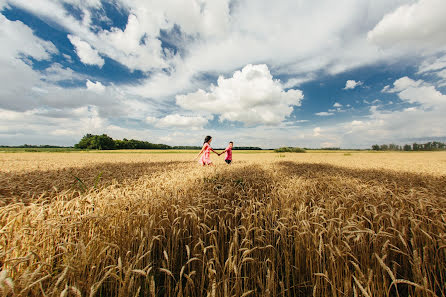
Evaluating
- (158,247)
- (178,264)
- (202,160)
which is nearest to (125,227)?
(158,247)

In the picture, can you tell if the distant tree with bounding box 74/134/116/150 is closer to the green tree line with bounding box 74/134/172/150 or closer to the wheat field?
the green tree line with bounding box 74/134/172/150

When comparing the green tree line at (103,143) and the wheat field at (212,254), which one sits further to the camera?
the green tree line at (103,143)

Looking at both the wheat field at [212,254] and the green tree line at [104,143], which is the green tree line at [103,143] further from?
the wheat field at [212,254]

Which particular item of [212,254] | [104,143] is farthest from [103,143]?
[212,254]

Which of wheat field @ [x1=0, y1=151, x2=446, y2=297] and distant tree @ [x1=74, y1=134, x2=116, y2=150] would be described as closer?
wheat field @ [x1=0, y1=151, x2=446, y2=297]

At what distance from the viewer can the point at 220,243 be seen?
3061 mm

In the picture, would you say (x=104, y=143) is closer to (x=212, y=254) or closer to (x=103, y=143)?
(x=103, y=143)

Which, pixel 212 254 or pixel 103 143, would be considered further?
pixel 103 143

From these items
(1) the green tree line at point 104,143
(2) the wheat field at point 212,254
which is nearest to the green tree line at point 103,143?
(1) the green tree line at point 104,143

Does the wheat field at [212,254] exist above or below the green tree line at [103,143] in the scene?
below

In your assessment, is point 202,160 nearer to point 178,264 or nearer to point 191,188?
point 191,188

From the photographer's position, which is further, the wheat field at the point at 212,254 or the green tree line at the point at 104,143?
the green tree line at the point at 104,143

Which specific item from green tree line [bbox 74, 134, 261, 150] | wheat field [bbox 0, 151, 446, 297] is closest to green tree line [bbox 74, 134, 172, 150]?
green tree line [bbox 74, 134, 261, 150]

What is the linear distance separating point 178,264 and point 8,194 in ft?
18.7
